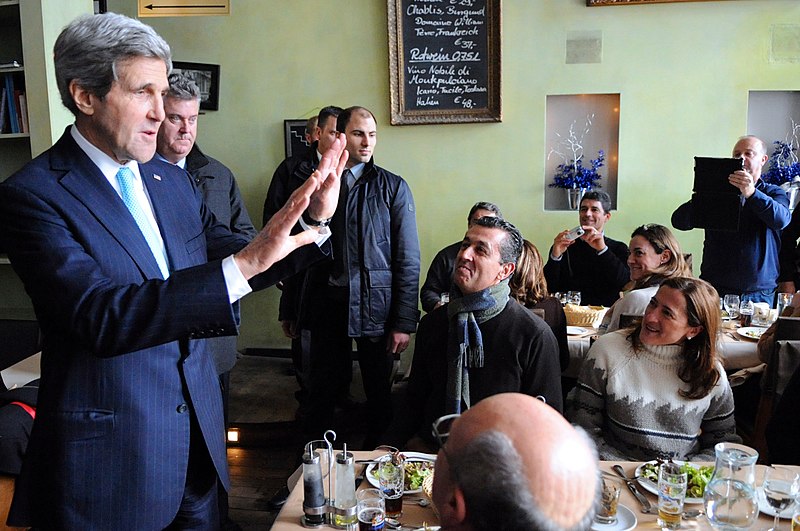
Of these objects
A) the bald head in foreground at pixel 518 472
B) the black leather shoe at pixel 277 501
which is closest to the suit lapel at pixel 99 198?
the bald head in foreground at pixel 518 472

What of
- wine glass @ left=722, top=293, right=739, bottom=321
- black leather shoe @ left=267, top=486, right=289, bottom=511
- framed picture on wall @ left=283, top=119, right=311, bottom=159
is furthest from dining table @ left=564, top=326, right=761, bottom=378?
framed picture on wall @ left=283, top=119, right=311, bottom=159

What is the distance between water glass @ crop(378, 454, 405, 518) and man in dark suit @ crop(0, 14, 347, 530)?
0.45 m

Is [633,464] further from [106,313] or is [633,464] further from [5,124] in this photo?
[5,124]

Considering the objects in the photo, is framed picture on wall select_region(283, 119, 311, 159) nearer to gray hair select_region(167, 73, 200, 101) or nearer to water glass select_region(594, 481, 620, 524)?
gray hair select_region(167, 73, 200, 101)

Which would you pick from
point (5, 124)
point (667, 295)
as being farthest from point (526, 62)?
point (5, 124)

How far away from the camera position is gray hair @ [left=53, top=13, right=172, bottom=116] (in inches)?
→ 52.7

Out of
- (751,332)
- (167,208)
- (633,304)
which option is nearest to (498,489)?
(167,208)

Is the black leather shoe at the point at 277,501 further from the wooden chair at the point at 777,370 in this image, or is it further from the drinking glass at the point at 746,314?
the drinking glass at the point at 746,314

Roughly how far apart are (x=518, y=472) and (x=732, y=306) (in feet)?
11.1

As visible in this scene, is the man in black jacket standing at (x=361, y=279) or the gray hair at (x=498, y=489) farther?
the man in black jacket standing at (x=361, y=279)

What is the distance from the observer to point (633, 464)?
1.78m

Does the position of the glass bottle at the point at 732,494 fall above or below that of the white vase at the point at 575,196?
below

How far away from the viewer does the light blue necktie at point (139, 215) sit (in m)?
1.48

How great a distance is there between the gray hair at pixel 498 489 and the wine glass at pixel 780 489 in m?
0.86
